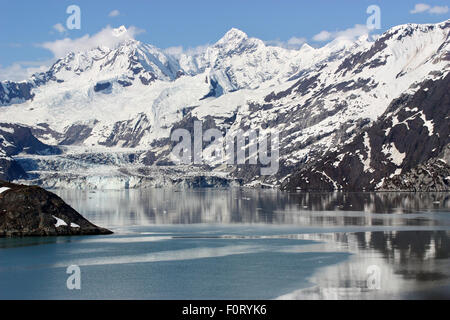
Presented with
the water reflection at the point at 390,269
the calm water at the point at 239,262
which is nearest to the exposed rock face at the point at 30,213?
the calm water at the point at 239,262

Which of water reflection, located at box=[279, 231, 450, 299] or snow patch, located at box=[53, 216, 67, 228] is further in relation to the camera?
snow patch, located at box=[53, 216, 67, 228]

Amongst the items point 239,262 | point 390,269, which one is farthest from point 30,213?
point 390,269

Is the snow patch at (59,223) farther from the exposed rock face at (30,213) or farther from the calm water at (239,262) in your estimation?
the calm water at (239,262)

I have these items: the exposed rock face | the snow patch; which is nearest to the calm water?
the exposed rock face

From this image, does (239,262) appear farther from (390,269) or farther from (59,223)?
(59,223)

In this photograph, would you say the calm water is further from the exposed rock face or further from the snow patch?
the snow patch

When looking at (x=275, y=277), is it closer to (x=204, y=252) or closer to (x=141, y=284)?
(x=141, y=284)

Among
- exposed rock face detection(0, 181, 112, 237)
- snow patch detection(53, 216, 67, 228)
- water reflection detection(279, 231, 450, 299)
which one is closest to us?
water reflection detection(279, 231, 450, 299)
